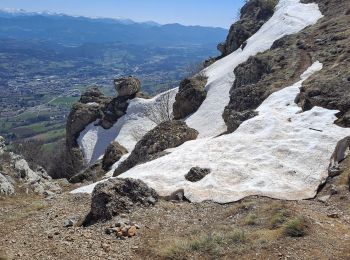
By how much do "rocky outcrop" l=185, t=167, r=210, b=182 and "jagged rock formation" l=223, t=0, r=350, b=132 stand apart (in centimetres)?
994

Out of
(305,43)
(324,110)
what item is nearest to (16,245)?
(324,110)

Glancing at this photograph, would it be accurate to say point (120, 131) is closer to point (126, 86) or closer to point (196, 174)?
point (126, 86)

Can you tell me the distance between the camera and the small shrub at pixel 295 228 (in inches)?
634

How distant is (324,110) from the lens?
3131 cm

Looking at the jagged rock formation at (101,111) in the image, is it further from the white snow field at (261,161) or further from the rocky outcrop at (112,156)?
the white snow field at (261,161)

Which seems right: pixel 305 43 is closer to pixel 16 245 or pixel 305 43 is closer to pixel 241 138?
pixel 241 138

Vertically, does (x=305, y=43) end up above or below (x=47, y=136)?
above

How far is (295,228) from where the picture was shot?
1628 cm

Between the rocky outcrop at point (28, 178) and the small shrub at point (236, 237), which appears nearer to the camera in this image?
the small shrub at point (236, 237)

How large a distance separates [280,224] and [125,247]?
229 inches

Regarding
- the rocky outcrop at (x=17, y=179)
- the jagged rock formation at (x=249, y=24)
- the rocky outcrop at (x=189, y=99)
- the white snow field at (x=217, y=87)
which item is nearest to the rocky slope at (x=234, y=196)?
the rocky outcrop at (x=17, y=179)

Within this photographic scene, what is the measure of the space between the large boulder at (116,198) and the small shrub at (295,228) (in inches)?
281

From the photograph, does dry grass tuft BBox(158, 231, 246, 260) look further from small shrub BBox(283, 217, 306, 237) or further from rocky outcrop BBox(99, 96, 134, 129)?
rocky outcrop BBox(99, 96, 134, 129)

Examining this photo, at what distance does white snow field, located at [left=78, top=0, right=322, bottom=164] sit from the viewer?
58916 mm
